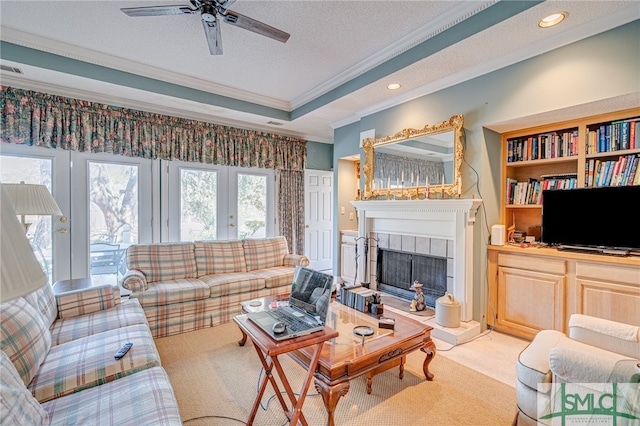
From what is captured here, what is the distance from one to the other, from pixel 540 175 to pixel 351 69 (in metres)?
2.38

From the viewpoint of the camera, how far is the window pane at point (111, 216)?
3689mm

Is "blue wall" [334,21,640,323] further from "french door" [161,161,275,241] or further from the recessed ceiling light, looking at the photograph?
"french door" [161,161,275,241]

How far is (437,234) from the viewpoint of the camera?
334 cm

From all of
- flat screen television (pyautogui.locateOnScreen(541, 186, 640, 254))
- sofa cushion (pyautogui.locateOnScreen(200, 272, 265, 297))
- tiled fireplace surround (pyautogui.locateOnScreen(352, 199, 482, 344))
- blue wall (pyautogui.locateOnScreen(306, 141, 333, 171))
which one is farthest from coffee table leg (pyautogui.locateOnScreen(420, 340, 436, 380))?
blue wall (pyautogui.locateOnScreen(306, 141, 333, 171))

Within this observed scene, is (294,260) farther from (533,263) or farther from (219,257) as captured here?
(533,263)

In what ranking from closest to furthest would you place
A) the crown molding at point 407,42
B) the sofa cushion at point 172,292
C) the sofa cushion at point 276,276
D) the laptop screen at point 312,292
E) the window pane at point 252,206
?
the laptop screen at point 312,292, the crown molding at point 407,42, the sofa cushion at point 172,292, the sofa cushion at point 276,276, the window pane at point 252,206

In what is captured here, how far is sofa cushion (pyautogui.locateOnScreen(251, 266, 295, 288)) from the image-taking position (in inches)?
144

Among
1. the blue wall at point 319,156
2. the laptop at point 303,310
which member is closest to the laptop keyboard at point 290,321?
the laptop at point 303,310

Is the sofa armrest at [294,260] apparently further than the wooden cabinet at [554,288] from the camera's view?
Yes

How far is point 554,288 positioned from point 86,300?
4032mm

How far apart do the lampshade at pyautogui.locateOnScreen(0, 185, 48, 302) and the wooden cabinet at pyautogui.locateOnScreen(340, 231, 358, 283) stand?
4.24m

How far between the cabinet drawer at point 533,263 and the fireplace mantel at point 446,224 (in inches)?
13.0

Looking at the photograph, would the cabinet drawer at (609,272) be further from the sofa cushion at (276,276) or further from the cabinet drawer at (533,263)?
the sofa cushion at (276,276)

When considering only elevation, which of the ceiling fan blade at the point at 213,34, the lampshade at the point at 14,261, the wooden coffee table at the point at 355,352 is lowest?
the wooden coffee table at the point at 355,352
